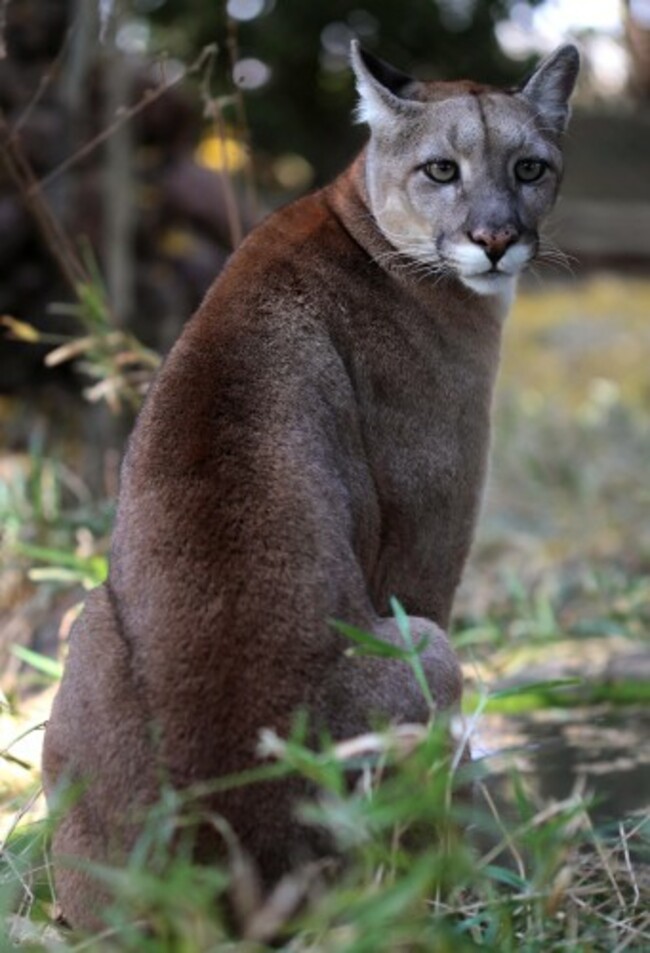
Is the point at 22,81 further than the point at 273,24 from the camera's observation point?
No

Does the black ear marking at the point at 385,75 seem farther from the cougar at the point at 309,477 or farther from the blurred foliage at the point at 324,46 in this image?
the blurred foliage at the point at 324,46

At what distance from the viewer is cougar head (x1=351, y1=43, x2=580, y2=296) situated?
427cm

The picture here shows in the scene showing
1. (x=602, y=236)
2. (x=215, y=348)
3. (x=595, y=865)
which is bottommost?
(x=602, y=236)

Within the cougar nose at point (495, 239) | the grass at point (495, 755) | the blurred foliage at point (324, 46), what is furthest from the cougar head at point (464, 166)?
the blurred foliage at point (324, 46)

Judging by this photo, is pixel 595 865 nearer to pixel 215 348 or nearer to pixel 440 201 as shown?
pixel 215 348

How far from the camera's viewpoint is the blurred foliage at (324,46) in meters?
11.9

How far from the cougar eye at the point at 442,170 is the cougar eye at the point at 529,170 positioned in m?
0.17

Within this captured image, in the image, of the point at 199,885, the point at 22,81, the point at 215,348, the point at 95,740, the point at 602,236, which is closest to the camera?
the point at 199,885

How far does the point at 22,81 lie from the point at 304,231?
5.79m

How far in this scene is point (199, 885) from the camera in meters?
2.95

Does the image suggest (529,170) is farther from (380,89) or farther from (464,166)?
(380,89)

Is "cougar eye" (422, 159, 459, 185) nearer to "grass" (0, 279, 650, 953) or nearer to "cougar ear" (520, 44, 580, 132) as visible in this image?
"cougar ear" (520, 44, 580, 132)

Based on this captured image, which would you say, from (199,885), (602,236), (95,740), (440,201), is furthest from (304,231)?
(602,236)

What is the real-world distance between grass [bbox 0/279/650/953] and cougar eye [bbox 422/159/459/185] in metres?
1.32
